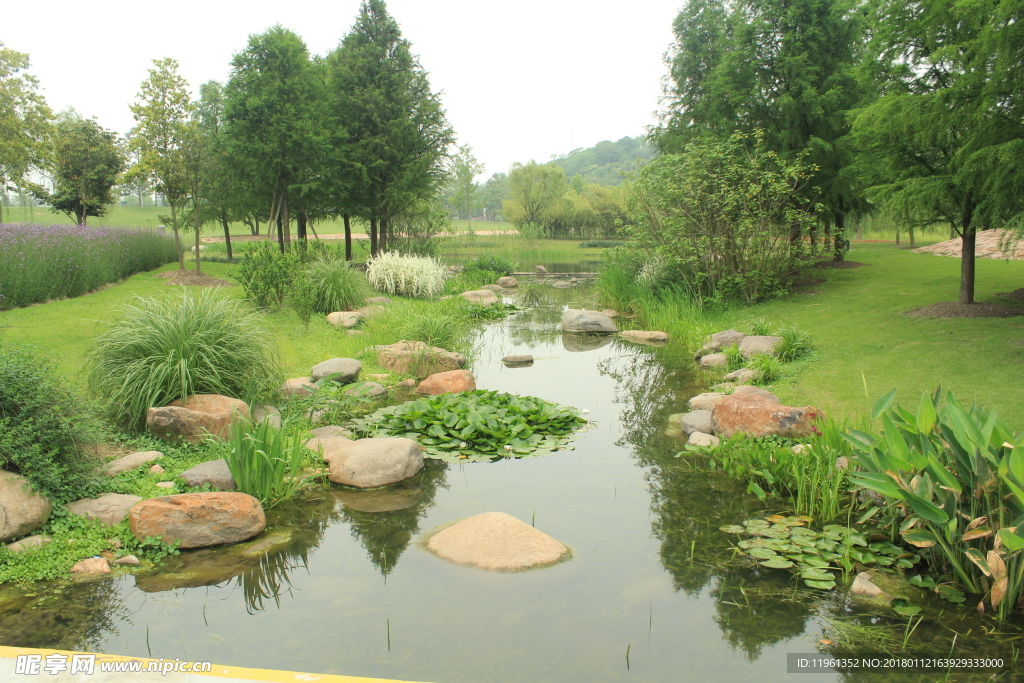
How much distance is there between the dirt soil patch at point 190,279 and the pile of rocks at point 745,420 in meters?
13.4

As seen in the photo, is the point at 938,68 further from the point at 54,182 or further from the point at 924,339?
the point at 54,182

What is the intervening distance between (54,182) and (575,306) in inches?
839

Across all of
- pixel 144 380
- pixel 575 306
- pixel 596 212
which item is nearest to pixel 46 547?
pixel 144 380

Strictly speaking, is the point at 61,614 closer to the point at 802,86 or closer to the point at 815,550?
the point at 815,550

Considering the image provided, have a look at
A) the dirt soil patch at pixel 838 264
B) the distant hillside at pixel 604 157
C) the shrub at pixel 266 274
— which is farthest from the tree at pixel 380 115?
the distant hillside at pixel 604 157

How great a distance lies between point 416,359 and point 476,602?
5.75 m

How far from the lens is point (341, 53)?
2075cm

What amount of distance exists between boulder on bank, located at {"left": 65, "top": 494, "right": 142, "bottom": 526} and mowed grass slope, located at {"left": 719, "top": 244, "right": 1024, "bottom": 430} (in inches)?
215

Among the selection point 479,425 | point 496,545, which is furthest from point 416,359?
point 496,545

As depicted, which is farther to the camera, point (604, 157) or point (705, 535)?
point (604, 157)

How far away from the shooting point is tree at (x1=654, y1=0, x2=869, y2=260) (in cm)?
1511

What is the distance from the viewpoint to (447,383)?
820cm

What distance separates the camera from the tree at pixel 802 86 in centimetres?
1511

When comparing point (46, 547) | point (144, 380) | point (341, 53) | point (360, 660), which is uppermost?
point (341, 53)
